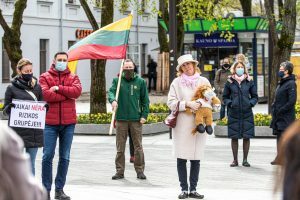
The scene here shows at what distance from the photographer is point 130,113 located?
12.3 metres

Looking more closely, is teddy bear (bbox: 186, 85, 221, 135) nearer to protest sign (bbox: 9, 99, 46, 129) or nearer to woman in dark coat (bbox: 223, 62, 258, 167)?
protest sign (bbox: 9, 99, 46, 129)

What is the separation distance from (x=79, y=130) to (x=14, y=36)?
15.6 ft

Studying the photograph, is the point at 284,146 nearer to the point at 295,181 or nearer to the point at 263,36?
the point at 295,181

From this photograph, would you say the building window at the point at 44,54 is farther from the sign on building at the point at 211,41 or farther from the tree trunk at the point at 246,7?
the sign on building at the point at 211,41

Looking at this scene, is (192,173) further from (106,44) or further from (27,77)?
(106,44)

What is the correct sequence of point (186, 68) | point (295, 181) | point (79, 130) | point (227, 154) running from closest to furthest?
point (295, 181)
point (186, 68)
point (227, 154)
point (79, 130)

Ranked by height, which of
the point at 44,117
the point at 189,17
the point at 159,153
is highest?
the point at 189,17

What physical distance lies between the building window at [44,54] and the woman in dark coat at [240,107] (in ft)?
89.0

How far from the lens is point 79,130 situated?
20.1m

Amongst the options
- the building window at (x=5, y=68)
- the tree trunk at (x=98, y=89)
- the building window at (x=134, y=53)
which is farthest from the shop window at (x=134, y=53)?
the tree trunk at (x=98, y=89)

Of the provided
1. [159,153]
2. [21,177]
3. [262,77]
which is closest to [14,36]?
[159,153]

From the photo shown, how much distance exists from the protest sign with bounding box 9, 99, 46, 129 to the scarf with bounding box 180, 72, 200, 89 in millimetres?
1780

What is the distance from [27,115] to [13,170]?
274 inches

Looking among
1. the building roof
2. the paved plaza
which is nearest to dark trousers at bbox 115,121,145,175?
the paved plaza
